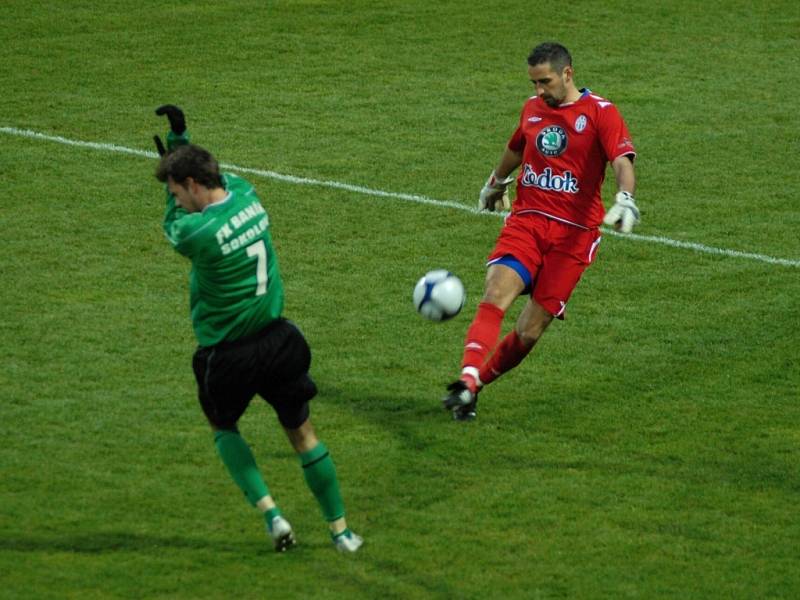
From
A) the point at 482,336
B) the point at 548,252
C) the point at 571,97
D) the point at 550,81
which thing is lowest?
the point at 482,336

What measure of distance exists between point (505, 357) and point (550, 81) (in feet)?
5.63

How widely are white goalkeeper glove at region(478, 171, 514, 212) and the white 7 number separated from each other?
2.83 metres

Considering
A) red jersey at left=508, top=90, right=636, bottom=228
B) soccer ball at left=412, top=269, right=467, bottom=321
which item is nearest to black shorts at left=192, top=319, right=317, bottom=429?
soccer ball at left=412, top=269, right=467, bottom=321

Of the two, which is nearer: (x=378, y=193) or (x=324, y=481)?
(x=324, y=481)

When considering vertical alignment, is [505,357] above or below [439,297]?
below

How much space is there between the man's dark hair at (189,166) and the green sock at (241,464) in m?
1.26

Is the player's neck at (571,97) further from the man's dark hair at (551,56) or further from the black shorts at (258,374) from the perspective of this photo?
the black shorts at (258,374)

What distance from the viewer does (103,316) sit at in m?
11.0

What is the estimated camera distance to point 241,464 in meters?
7.49

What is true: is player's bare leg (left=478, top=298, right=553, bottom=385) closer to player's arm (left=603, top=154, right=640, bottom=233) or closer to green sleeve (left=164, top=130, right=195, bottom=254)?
player's arm (left=603, top=154, right=640, bottom=233)

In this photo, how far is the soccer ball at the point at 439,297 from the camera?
29.7 feet

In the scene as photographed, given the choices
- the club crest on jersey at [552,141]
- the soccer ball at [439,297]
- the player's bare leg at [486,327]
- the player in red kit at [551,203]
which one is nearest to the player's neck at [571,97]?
the player in red kit at [551,203]

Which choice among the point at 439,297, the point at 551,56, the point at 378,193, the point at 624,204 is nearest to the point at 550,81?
the point at 551,56

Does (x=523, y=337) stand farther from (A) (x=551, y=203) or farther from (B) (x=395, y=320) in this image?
(B) (x=395, y=320)
